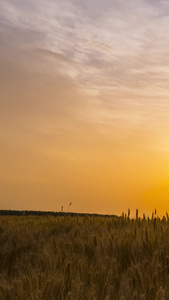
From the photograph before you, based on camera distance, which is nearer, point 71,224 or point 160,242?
point 160,242

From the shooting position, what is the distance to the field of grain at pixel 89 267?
2.83 metres

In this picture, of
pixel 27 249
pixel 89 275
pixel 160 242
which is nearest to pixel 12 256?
pixel 27 249

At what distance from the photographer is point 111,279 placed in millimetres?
3227

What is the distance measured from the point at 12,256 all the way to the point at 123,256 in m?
1.94

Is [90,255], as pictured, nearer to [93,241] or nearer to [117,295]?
[93,241]

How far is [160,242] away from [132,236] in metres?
0.40

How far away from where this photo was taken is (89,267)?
367 centimetres

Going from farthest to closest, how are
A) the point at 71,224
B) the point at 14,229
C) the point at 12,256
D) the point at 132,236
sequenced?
the point at 71,224, the point at 14,229, the point at 12,256, the point at 132,236

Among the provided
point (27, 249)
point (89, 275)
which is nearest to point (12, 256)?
point (27, 249)

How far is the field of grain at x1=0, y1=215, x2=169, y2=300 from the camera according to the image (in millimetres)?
2832

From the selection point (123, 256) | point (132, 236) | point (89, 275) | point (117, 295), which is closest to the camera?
point (117, 295)

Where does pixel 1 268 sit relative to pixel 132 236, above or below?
below

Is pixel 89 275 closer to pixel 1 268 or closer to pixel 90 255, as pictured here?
pixel 90 255

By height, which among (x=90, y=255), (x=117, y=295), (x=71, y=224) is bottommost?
(x=117, y=295)
